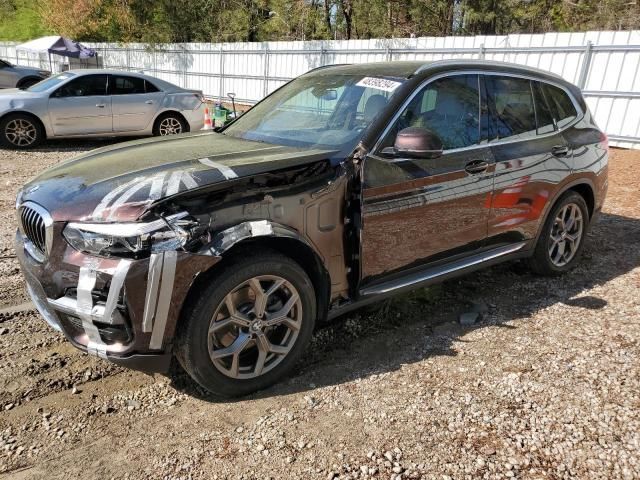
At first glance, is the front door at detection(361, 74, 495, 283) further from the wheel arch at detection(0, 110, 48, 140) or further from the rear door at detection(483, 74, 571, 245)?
the wheel arch at detection(0, 110, 48, 140)

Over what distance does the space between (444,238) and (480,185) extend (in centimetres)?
50

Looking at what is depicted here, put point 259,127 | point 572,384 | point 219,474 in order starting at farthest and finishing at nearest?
1. point 259,127
2. point 572,384
3. point 219,474

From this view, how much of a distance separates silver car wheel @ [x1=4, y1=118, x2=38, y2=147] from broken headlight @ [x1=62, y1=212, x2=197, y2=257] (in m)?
8.82

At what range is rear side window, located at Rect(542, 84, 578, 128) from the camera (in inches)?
179

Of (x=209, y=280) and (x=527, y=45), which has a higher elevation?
(x=527, y=45)

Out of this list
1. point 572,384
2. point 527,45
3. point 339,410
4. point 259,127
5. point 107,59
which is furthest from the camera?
point 107,59

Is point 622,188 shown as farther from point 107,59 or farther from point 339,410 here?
point 107,59

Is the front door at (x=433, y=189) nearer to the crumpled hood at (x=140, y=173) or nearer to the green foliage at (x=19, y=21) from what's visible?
the crumpled hood at (x=140, y=173)

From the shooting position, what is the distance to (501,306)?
4254 millimetres

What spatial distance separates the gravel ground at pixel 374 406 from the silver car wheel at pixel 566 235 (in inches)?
27.8

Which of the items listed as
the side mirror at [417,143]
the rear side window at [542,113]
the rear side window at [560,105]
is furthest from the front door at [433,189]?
the rear side window at [560,105]

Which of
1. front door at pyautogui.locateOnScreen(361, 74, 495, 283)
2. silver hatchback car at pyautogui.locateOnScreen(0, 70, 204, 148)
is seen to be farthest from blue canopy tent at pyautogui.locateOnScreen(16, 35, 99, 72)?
front door at pyautogui.locateOnScreen(361, 74, 495, 283)

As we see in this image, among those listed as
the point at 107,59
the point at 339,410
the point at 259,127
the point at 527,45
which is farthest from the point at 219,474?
the point at 107,59

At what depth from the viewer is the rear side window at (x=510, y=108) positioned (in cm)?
403
